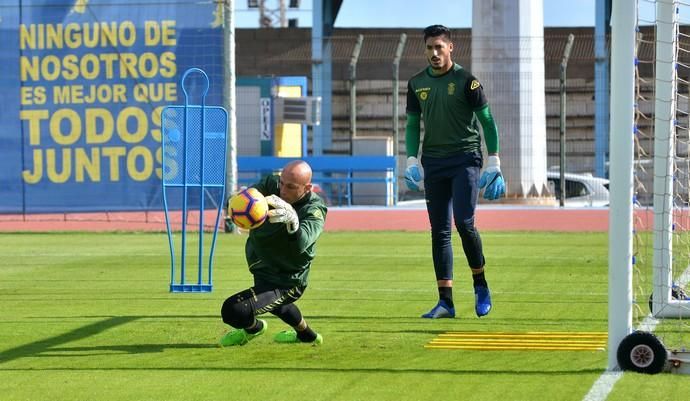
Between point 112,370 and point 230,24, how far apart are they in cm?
1364

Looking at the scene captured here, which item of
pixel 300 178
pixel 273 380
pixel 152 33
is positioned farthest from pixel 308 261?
pixel 152 33

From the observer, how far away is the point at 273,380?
255 inches

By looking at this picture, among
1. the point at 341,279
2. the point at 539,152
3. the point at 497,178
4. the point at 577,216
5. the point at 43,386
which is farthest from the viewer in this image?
the point at 539,152

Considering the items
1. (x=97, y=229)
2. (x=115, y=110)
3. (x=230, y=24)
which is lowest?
(x=97, y=229)

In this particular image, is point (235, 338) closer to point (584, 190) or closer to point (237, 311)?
point (237, 311)

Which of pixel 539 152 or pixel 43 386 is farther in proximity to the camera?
pixel 539 152

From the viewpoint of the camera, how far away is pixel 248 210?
22.0 feet

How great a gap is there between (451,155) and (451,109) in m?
0.32

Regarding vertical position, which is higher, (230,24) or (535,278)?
(230,24)

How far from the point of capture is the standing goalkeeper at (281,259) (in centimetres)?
737

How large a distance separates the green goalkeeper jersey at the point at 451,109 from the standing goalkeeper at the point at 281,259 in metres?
1.77

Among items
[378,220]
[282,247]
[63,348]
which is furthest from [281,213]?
[378,220]

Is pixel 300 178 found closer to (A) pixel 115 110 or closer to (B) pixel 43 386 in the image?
(B) pixel 43 386

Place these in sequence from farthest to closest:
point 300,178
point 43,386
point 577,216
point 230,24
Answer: point 577,216 → point 230,24 → point 300,178 → point 43,386
